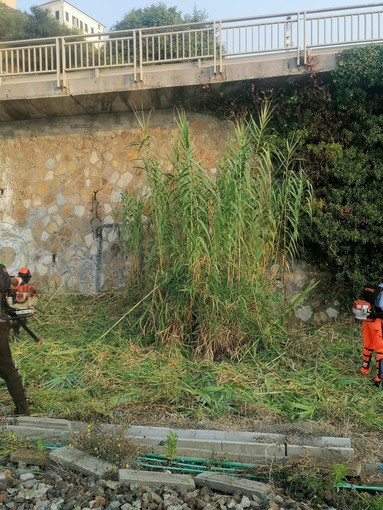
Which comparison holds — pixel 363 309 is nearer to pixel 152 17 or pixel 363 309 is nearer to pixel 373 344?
pixel 373 344

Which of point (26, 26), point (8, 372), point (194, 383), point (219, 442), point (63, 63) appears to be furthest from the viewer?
point (26, 26)

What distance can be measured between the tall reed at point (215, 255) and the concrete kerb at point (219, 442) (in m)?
1.86

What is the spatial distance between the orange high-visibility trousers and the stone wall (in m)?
4.37

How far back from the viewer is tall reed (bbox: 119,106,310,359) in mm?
5988

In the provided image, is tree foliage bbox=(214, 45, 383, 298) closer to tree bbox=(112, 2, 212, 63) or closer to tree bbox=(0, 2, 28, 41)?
tree bbox=(112, 2, 212, 63)

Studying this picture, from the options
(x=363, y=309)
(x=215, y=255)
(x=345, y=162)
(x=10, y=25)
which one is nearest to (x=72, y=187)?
(x=215, y=255)

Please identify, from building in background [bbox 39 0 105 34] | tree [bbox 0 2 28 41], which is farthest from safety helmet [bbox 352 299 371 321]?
building in background [bbox 39 0 105 34]

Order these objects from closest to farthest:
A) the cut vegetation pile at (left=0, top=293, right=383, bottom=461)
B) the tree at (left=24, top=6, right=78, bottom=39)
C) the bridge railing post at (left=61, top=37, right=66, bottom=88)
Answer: the cut vegetation pile at (left=0, top=293, right=383, bottom=461), the bridge railing post at (left=61, top=37, right=66, bottom=88), the tree at (left=24, top=6, right=78, bottom=39)

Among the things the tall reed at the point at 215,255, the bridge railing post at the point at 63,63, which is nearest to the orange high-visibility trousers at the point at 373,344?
the tall reed at the point at 215,255

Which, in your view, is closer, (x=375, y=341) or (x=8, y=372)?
(x=8, y=372)

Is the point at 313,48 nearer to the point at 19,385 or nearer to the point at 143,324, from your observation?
the point at 143,324

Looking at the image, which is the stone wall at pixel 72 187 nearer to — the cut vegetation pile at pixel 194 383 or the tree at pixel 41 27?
the cut vegetation pile at pixel 194 383

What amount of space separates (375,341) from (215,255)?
2.04 meters

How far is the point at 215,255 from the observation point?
599 cm
